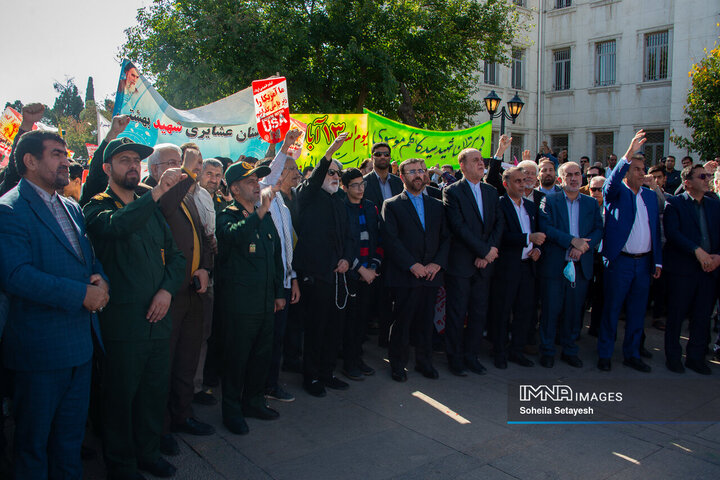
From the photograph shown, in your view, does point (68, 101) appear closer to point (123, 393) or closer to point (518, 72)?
point (518, 72)

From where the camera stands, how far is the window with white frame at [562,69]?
90.0ft

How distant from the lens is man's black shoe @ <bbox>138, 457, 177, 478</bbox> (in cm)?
355

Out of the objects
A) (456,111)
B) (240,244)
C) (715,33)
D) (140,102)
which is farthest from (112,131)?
(715,33)

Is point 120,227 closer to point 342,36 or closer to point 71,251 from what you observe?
point 71,251

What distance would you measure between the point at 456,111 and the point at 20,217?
18.8 m

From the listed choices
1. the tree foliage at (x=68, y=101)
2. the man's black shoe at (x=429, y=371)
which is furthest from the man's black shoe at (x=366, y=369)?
the tree foliage at (x=68, y=101)

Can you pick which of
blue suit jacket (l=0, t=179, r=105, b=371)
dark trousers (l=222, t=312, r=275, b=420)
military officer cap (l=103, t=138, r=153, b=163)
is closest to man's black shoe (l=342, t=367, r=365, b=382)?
dark trousers (l=222, t=312, r=275, b=420)

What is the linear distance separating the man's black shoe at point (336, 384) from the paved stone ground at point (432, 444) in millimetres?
75

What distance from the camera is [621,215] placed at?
19.7 ft

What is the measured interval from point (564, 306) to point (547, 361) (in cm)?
63

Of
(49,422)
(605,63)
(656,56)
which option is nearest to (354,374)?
(49,422)

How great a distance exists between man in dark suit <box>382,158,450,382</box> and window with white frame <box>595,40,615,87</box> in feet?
78.9

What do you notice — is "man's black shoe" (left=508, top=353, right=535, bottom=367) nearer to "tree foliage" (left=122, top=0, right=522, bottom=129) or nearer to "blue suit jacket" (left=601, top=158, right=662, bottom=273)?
"blue suit jacket" (left=601, top=158, right=662, bottom=273)

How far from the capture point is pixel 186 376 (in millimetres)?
4199
